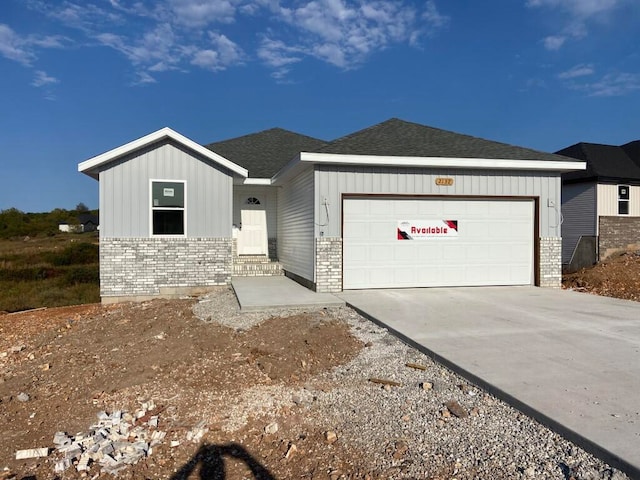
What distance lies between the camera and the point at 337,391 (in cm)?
433

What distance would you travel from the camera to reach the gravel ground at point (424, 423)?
2869 millimetres

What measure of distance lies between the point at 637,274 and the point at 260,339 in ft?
42.5

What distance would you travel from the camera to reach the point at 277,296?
9.21 meters

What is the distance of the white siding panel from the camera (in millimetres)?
10367

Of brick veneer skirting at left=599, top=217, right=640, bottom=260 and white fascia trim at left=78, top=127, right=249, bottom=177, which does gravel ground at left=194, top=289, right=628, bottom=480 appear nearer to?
white fascia trim at left=78, top=127, right=249, bottom=177

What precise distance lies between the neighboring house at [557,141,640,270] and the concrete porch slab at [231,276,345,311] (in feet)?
40.2

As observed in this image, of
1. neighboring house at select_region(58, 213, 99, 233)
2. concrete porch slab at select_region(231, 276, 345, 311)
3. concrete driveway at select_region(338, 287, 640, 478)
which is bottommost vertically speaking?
concrete driveway at select_region(338, 287, 640, 478)

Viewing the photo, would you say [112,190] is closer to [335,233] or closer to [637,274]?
[335,233]

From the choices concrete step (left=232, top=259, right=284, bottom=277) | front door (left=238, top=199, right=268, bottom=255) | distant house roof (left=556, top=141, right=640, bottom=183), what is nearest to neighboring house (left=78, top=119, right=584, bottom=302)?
concrete step (left=232, top=259, right=284, bottom=277)

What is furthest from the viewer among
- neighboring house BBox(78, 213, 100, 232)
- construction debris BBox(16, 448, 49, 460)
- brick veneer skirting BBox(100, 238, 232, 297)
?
neighboring house BBox(78, 213, 100, 232)

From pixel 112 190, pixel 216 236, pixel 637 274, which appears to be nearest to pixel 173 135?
pixel 112 190

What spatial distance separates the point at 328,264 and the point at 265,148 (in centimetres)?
795

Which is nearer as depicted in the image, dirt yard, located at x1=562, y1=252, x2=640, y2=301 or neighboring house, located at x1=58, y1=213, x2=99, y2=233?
dirt yard, located at x1=562, y1=252, x2=640, y2=301

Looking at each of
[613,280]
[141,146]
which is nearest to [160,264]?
[141,146]
